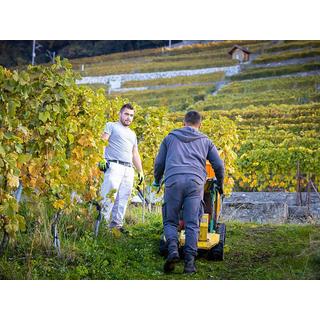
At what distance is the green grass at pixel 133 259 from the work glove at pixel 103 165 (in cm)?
47

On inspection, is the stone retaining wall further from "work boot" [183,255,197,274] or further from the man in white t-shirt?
"work boot" [183,255,197,274]

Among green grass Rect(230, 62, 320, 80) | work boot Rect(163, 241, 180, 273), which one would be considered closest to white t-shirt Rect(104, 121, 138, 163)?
work boot Rect(163, 241, 180, 273)

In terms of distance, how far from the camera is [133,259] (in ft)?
17.1

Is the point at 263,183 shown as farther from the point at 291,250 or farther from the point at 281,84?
the point at 281,84

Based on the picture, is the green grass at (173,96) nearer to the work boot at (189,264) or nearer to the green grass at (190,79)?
the green grass at (190,79)

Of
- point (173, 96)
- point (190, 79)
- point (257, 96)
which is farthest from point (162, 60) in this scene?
point (257, 96)

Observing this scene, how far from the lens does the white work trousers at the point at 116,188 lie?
5.73 m

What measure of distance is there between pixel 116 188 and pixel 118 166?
182 mm

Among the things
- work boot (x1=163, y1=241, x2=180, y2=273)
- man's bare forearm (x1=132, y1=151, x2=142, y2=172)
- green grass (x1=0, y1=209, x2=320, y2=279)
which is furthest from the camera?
man's bare forearm (x1=132, y1=151, x2=142, y2=172)

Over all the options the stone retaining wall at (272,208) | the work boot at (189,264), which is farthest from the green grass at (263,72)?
the work boot at (189,264)

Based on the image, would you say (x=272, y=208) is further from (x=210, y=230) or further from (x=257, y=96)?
(x=257, y=96)

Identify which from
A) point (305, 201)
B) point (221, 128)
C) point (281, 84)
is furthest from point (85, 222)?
point (281, 84)

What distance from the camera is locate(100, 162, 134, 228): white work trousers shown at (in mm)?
5734

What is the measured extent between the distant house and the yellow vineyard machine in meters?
8.76
